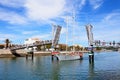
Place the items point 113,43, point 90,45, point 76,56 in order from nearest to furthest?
point 90,45 → point 76,56 → point 113,43

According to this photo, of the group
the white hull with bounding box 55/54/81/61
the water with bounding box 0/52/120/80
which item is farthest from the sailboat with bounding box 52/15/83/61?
the water with bounding box 0/52/120/80

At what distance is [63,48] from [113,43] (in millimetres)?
81479

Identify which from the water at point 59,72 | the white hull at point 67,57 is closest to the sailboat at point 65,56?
the white hull at point 67,57

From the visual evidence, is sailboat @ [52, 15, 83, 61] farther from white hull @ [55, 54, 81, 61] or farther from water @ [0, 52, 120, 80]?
water @ [0, 52, 120, 80]

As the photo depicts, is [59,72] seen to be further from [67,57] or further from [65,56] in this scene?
[67,57]

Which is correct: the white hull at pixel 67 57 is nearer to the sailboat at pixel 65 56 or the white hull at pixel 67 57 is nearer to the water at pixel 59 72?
the sailboat at pixel 65 56

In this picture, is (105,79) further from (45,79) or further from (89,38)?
(89,38)

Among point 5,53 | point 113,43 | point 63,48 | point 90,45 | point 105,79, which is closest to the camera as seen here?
point 105,79

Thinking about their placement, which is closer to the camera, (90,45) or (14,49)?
(90,45)

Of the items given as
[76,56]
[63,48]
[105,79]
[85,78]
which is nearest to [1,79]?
[85,78]

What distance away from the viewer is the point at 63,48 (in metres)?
177

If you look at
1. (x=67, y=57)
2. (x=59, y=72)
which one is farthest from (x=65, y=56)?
(x=59, y=72)

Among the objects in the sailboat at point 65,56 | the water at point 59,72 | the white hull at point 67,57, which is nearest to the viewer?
the water at point 59,72

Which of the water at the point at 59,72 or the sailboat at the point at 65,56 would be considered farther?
the sailboat at the point at 65,56
